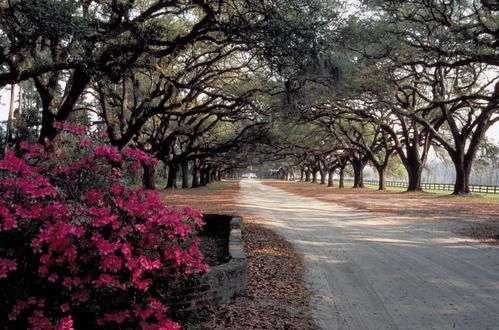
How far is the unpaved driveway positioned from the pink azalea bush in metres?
2.16

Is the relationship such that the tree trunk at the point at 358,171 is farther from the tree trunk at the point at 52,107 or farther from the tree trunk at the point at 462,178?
the tree trunk at the point at 52,107

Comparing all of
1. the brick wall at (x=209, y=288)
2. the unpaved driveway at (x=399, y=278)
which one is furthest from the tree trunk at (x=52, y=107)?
the brick wall at (x=209, y=288)

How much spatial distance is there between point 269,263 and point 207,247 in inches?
66.1

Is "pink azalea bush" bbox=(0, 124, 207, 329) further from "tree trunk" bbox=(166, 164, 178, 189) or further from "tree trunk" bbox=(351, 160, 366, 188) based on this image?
"tree trunk" bbox=(351, 160, 366, 188)

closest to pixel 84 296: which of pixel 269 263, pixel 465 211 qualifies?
pixel 269 263

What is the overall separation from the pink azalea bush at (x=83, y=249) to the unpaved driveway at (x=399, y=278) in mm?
2158

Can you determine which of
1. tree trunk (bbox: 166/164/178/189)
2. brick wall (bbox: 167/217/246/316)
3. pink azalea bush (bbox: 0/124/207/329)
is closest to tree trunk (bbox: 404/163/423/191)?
tree trunk (bbox: 166/164/178/189)

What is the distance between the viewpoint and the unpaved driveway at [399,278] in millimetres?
5039

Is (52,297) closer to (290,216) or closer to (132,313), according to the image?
(132,313)

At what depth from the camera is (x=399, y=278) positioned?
6.75 metres

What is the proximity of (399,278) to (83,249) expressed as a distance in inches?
202

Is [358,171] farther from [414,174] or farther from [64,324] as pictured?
[64,324]

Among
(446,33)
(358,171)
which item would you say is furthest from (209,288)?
(358,171)

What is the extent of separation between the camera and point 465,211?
17.3 m
